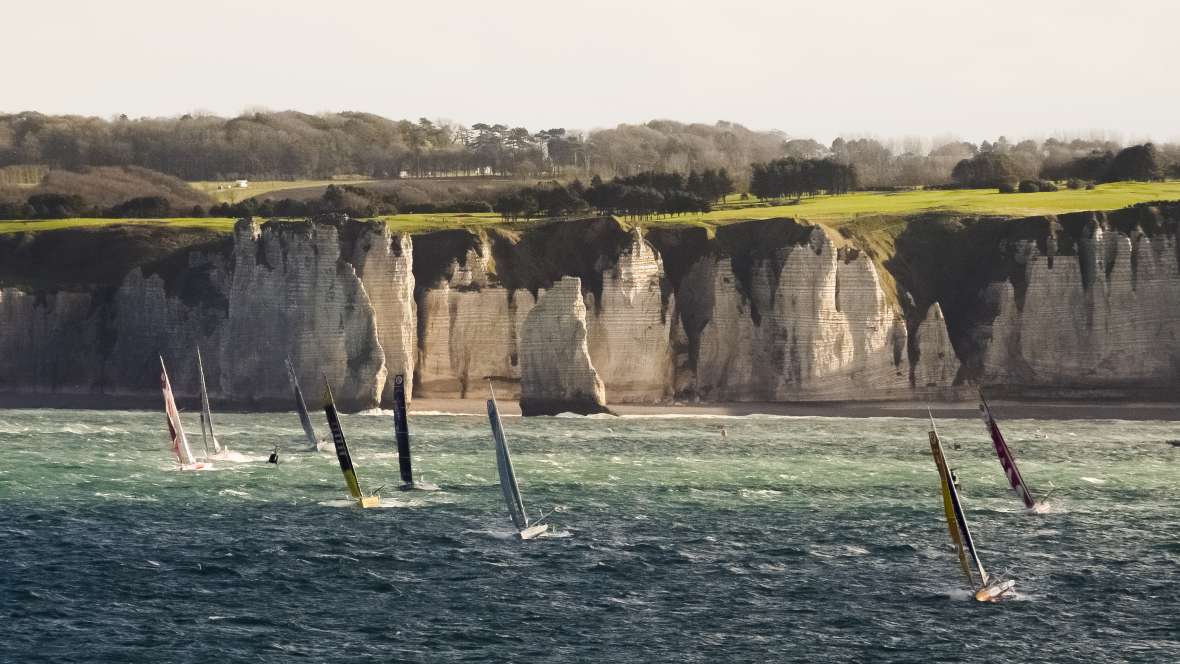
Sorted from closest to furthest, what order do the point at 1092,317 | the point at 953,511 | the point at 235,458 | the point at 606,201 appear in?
the point at 953,511 < the point at 235,458 < the point at 1092,317 < the point at 606,201

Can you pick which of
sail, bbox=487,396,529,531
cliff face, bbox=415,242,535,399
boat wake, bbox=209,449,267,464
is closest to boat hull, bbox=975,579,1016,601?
sail, bbox=487,396,529,531

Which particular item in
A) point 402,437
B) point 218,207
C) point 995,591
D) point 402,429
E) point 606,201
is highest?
point 218,207

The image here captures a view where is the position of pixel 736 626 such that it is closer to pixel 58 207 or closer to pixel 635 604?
pixel 635 604

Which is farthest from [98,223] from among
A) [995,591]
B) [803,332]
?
[995,591]

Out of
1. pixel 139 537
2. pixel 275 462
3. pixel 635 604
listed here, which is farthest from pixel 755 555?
pixel 275 462

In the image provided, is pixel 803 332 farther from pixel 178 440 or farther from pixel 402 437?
pixel 402 437

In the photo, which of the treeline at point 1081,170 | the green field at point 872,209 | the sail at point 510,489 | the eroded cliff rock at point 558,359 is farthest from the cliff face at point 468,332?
the sail at point 510,489

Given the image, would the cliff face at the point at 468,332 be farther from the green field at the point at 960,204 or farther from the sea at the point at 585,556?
the sea at the point at 585,556

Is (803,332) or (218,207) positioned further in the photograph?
(218,207)
